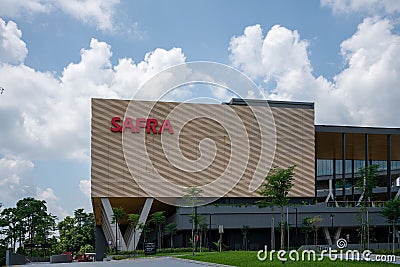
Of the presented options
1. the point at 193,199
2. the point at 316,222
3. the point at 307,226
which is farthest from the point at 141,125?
the point at 316,222

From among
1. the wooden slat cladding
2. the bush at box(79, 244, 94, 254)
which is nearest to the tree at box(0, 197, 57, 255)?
the bush at box(79, 244, 94, 254)

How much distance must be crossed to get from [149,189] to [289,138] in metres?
15.0

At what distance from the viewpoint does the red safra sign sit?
57281mm

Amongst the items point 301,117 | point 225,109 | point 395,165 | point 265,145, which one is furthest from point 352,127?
point 395,165

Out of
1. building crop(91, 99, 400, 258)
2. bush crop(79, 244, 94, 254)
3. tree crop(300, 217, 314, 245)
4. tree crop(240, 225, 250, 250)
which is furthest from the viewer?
bush crop(79, 244, 94, 254)

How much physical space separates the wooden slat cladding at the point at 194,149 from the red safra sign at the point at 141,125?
0.43 metres

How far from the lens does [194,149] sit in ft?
194

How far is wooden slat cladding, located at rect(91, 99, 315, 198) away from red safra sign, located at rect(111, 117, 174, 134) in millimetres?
430

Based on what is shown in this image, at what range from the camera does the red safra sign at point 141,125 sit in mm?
57281

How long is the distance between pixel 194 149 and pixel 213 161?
235 cm

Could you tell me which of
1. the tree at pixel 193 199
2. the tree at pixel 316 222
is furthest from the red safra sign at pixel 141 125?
the tree at pixel 316 222

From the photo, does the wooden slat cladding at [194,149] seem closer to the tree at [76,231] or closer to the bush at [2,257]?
the bush at [2,257]

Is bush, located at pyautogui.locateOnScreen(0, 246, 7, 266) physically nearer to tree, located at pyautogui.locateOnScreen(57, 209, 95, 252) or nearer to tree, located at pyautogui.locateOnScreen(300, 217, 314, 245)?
tree, located at pyautogui.locateOnScreen(300, 217, 314, 245)

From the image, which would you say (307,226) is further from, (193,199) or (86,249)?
(86,249)
